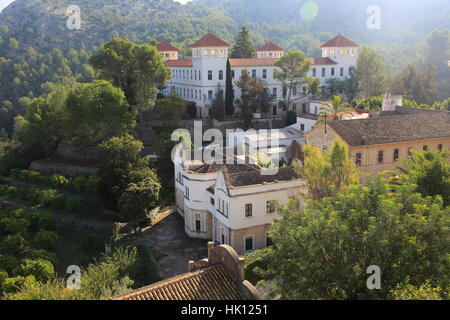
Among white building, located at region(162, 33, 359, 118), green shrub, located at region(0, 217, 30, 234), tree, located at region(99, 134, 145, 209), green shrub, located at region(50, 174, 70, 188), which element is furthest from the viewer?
white building, located at region(162, 33, 359, 118)

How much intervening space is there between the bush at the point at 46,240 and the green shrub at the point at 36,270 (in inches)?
240

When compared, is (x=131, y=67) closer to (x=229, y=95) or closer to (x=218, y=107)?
(x=218, y=107)

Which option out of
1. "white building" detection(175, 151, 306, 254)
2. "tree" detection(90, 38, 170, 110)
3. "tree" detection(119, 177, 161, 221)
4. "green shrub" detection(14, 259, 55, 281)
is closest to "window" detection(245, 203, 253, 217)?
"white building" detection(175, 151, 306, 254)

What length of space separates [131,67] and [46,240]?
2554cm

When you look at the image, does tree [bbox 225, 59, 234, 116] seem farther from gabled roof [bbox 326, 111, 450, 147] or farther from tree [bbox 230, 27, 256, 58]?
gabled roof [bbox 326, 111, 450, 147]

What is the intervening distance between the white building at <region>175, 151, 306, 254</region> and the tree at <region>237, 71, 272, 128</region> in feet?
81.1

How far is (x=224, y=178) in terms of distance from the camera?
94.0ft

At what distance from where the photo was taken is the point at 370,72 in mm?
71188

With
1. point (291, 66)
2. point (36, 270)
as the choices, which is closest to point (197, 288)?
point (36, 270)

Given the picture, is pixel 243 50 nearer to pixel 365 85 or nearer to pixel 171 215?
pixel 365 85

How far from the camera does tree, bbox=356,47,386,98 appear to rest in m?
71.0
